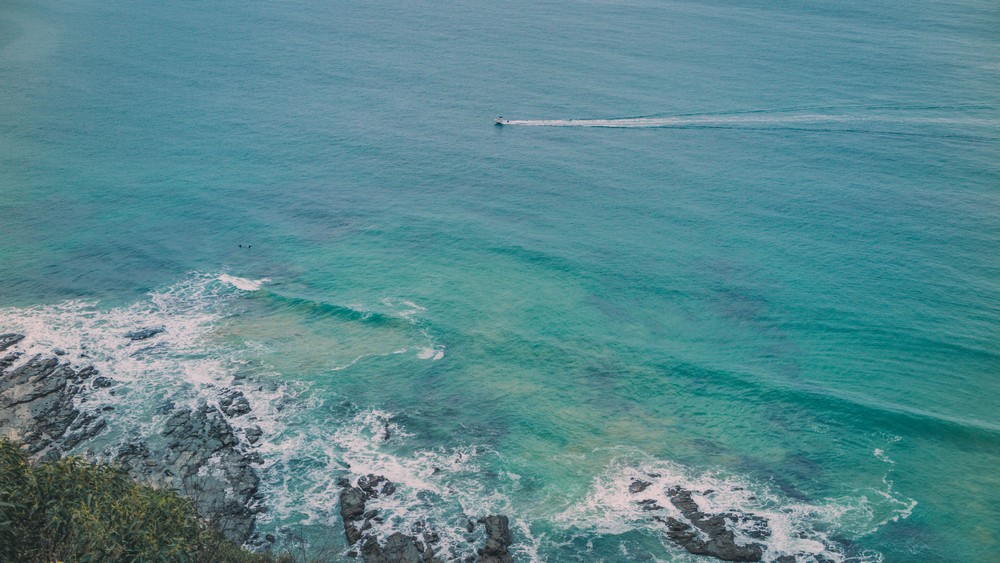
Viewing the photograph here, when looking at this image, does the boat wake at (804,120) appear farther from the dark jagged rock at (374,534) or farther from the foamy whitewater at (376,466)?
the dark jagged rock at (374,534)

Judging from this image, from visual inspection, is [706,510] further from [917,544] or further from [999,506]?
[999,506]

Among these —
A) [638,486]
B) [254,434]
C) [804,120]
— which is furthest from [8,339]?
[804,120]

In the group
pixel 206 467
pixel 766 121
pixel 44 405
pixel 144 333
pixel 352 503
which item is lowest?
pixel 206 467

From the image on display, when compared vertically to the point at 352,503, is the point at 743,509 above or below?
above

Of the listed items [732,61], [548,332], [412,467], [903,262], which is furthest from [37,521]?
[732,61]

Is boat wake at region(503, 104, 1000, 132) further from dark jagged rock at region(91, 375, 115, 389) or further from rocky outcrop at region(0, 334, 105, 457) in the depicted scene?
rocky outcrop at region(0, 334, 105, 457)

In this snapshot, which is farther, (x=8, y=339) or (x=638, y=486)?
(x=8, y=339)

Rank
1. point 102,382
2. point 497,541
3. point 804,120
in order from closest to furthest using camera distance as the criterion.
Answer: point 497,541, point 102,382, point 804,120

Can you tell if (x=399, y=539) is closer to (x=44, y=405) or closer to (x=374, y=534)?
(x=374, y=534)
